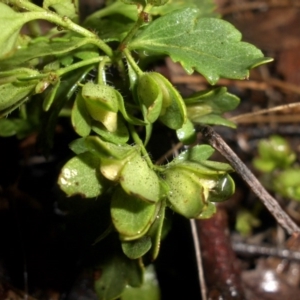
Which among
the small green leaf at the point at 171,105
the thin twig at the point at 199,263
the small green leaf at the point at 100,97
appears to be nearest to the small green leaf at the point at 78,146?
the small green leaf at the point at 100,97

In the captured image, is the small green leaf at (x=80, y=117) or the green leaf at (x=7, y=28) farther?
the small green leaf at (x=80, y=117)

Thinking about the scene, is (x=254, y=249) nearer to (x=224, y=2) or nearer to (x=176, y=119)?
→ (x=176, y=119)

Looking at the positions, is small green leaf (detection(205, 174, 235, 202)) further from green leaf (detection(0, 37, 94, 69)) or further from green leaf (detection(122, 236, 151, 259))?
green leaf (detection(0, 37, 94, 69))

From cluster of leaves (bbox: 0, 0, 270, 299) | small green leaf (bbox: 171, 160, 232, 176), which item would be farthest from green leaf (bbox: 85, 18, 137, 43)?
small green leaf (bbox: 171, 160, 232, 176)

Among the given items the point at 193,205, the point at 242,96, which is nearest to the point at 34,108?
the point at 193,205

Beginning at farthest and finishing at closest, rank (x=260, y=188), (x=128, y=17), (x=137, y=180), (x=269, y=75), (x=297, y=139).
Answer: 1. (x=269, y=75)
2. (x=297, y=139)
3. (x=128, y=17)
4. (x=260, y=188)
5. (x=137, y=180)

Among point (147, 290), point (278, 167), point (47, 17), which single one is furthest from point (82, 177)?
point (278, 167)

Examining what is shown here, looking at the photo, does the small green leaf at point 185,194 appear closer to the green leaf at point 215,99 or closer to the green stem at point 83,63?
the green leaf at point 215,99
